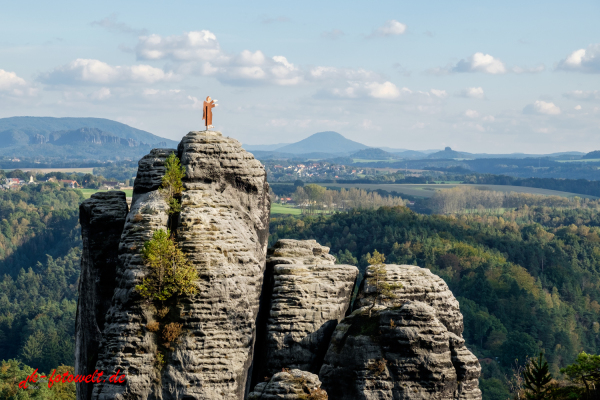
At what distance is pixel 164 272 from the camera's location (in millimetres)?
31281

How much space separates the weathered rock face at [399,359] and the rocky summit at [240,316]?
50 millimetres

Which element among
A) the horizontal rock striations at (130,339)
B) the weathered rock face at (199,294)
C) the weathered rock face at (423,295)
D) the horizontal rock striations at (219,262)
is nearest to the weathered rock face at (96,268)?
the weathered rock face at (199,294)

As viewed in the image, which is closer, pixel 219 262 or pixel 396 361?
pixel 396 361

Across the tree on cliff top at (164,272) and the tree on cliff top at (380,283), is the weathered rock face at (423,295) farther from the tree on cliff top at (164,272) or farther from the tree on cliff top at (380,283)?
the tree on cliff top at (164,272)

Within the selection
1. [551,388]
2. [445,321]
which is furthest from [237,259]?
[551,388]

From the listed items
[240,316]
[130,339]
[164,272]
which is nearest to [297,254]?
[240,316]

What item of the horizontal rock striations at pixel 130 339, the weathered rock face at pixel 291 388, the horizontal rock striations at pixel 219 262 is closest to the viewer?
the weathered rock face at pixel 291 388

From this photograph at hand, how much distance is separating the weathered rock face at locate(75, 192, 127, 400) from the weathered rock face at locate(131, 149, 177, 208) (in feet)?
8.42

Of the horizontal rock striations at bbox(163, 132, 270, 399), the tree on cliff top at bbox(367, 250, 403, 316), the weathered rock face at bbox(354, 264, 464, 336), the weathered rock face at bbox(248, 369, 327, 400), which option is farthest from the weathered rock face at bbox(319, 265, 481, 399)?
the horizontal rock striations at bbox(163, 132, 270, 399)

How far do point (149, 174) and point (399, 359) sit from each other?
16.8 meters

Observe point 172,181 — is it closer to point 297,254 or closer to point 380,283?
point 297,254

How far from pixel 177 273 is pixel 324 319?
28.2 feet

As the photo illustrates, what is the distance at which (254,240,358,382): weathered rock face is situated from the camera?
1353 inches

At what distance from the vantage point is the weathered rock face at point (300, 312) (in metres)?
34.4
